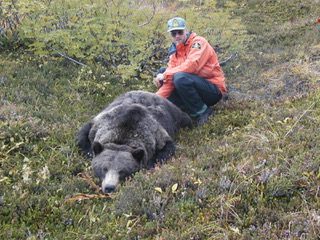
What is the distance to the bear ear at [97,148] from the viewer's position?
703 centimetres

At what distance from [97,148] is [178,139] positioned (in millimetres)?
2054

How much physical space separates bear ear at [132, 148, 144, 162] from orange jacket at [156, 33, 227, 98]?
2.80 meters

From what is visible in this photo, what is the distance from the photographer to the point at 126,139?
24.1ft

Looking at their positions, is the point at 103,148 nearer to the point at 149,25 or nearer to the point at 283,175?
the point at 283,175

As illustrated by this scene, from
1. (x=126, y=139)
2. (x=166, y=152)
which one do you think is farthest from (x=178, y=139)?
(x=126, y=139)

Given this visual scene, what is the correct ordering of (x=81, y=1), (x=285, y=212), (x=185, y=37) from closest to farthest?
1. (x=285, y=212)
2. (x=185, y=37)
3. (x=81, y=1)

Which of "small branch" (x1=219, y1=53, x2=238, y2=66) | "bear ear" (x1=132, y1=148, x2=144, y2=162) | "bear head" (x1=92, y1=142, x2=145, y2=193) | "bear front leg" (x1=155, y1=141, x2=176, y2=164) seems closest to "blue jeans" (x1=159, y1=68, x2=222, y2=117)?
"bear front leg" (x1=155, y1=141, x2=176, y2=164)

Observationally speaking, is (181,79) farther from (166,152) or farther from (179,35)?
(166,152)

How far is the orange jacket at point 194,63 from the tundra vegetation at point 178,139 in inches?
33.0

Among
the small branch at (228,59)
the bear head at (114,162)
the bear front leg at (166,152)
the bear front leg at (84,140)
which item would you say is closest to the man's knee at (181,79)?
the bear front leg at (166,152)

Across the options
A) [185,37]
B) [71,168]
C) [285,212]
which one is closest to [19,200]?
[71,168]

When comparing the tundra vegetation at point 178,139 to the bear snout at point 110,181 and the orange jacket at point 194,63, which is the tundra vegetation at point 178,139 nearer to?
the bear snout at point 110,181

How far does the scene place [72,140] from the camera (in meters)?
7.91

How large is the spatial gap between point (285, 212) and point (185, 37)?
5.77 meters
